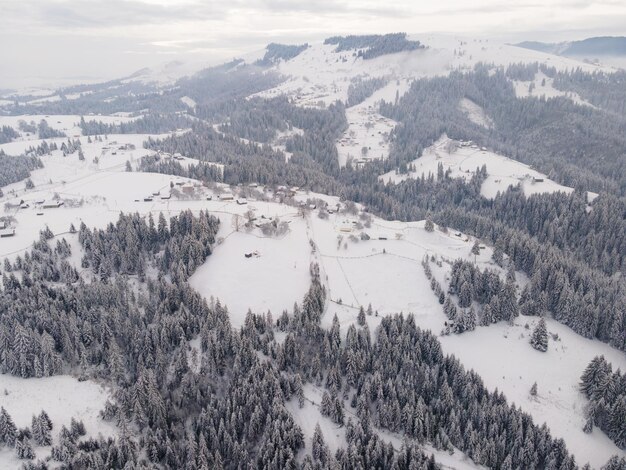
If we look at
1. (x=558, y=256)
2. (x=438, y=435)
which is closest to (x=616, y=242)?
(x=558, y=256)

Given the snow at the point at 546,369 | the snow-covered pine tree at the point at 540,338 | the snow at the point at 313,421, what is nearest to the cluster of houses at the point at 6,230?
the snow at the point at 313,421

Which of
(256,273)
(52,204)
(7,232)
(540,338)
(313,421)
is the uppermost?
(52,204)

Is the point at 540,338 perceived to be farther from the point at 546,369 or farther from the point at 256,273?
the point at 256,273

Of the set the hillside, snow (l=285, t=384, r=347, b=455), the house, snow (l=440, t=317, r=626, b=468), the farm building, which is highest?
the farm building

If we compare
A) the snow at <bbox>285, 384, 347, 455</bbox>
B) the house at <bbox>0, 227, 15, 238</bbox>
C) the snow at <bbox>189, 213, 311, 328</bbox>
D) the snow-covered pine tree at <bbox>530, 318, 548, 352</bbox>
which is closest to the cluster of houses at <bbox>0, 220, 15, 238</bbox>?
the house at <bbox>0, 227, 15, 238</bbox>

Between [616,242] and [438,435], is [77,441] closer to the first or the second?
[438,435]

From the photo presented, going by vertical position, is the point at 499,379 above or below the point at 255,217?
below

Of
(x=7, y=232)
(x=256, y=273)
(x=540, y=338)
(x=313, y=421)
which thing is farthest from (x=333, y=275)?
(x=7, y=232)

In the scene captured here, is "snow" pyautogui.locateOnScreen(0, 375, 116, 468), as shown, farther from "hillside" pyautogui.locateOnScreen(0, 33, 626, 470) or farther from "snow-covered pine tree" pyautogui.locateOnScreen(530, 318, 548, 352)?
"snow-covered pine tree" pyautogui.locateOnScreen(530, 318, 548, 352)
